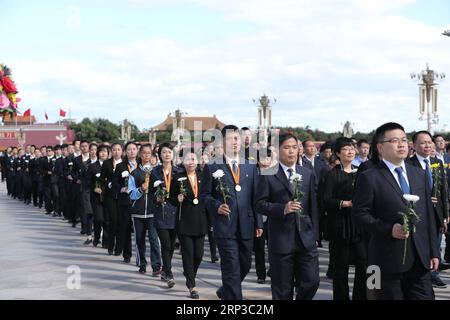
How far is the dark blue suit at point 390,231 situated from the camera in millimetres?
4914

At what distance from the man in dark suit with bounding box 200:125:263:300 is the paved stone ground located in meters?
1.05

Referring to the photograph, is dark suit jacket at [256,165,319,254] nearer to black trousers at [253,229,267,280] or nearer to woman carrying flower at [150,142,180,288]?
woman carrying flower at [150,142,180,288]

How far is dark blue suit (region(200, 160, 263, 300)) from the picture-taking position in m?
6.85

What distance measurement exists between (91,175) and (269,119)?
2803cm

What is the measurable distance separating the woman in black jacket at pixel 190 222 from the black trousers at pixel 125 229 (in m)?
2.57

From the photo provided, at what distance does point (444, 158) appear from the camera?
37.2 ft

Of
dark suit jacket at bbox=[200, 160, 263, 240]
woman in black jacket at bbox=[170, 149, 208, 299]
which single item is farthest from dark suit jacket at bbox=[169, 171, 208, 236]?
dark suit jacket at bbox=[200, 160, 263, 240]

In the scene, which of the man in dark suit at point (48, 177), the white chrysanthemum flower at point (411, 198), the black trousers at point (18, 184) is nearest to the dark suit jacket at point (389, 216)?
the white chrysanthemum flower at point (411, 198)

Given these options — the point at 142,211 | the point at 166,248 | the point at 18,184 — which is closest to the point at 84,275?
the point at 142,211

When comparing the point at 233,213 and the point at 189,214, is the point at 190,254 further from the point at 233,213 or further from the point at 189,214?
the point at 233,213

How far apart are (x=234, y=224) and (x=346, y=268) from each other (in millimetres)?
1336
